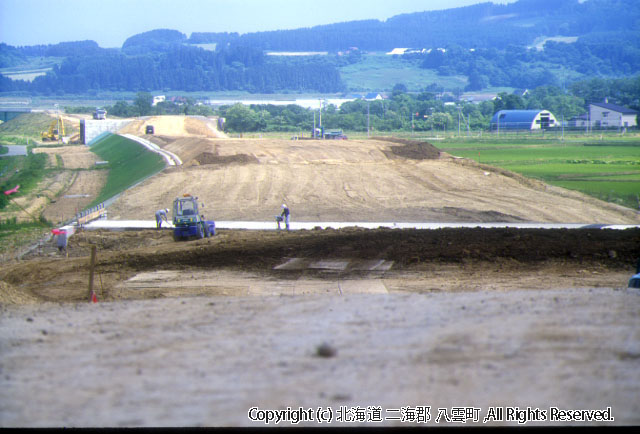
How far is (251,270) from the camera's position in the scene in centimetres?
1969

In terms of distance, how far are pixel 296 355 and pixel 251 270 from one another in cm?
1258

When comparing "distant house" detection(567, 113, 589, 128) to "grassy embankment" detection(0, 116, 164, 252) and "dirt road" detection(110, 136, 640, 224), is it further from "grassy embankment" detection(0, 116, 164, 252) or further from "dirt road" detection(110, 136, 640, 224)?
"grassy embankment" detection(0, 116, 164, 252)

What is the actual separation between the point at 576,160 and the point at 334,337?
172 ft

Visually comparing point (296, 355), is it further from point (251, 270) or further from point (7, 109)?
point (7, 109)

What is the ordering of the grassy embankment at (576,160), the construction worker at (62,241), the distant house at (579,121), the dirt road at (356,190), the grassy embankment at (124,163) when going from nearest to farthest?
the construction worker at (62,241) → the dirt road at (356,190) → the grassy embankment at (576,160) → the grassy embankment at (124,163) → the distant house at (579,121)

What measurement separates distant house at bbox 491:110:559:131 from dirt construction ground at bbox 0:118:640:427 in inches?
3074

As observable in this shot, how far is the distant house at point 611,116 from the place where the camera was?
7431cm

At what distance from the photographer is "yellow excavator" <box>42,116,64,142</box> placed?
101306 millimetres

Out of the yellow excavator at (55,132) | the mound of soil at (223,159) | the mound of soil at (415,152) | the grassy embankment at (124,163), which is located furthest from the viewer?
the yellow excavator at (55,132)

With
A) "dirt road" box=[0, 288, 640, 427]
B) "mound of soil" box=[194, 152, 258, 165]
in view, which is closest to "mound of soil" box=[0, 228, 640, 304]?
"dirt road" box=[0, 288, 640, 427]

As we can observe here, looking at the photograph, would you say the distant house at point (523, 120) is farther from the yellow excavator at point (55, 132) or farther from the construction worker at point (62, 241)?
the construction worker at point (62, 241)

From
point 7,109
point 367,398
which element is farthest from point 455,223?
point 7,109

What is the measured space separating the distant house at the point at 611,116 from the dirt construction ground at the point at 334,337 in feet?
194

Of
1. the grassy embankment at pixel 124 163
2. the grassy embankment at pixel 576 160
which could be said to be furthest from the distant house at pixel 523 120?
the grassy embankment at pixel 124 163
